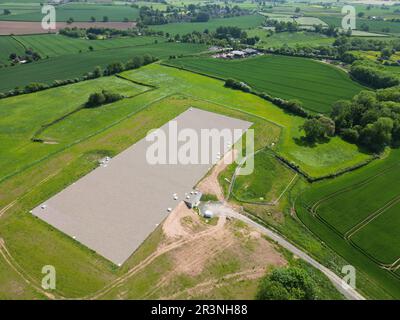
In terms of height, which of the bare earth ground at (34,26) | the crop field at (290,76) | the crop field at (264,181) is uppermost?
the bare earth ground at (34,26)

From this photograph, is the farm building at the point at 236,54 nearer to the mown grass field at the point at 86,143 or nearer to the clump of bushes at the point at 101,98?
the mown grass field at the point at 86,143

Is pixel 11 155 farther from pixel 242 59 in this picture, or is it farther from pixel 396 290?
pixel 242 59

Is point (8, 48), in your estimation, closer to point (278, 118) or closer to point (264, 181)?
point (278, 118)

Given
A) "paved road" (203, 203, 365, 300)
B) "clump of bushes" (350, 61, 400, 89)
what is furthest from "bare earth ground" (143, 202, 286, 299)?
"clump of bushes" (350, 61, 400, 89)

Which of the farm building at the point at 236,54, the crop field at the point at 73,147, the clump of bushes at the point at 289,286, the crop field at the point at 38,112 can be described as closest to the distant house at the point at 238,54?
the farm building at the point at 236,54

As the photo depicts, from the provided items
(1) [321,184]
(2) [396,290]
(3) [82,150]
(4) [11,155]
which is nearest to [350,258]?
(2) [396,290]

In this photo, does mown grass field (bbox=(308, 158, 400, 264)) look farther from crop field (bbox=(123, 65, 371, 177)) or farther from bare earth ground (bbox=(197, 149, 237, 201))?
bare earth ground (bbox=(197, 149, 237, 201))
